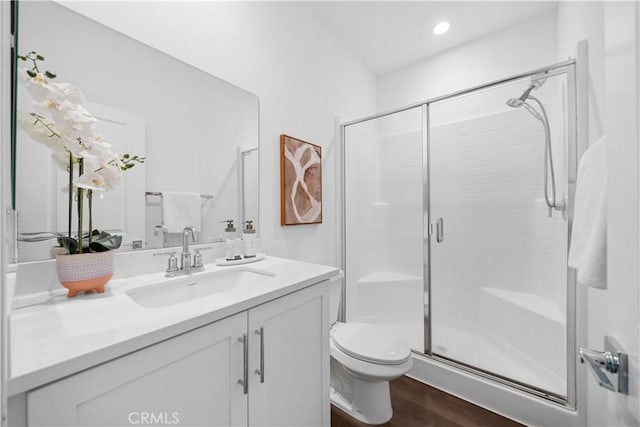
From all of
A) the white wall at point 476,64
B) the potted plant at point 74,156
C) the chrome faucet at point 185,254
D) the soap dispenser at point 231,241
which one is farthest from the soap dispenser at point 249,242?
the white wall at point 476,64

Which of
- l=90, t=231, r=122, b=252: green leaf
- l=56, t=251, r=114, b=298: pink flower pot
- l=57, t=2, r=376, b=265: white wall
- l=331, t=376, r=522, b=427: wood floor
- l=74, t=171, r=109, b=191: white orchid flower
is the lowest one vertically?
l=331, t=376, r=522, b=427: wood floor

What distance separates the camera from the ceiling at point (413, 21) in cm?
191

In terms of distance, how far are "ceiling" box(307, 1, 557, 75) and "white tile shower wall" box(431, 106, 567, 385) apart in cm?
73

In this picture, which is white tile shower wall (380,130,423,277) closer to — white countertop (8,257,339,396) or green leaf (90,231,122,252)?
white countertop (8,257,339,396)

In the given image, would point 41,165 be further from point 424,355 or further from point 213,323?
point 424,355

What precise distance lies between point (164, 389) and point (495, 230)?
7.20 ft

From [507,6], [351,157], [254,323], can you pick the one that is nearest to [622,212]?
[254,323]

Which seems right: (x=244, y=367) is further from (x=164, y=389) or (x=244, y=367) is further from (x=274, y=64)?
(x=274, y=64)

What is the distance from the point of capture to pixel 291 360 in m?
0.94

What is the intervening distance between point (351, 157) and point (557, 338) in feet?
5.91

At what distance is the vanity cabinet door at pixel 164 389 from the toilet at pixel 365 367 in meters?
0.72

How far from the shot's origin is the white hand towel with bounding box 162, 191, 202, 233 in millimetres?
1153

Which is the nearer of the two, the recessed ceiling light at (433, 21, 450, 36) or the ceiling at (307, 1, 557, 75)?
the ceiling at (307, 1, 557, 75)

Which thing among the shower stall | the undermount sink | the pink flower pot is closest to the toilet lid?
the shower stall
